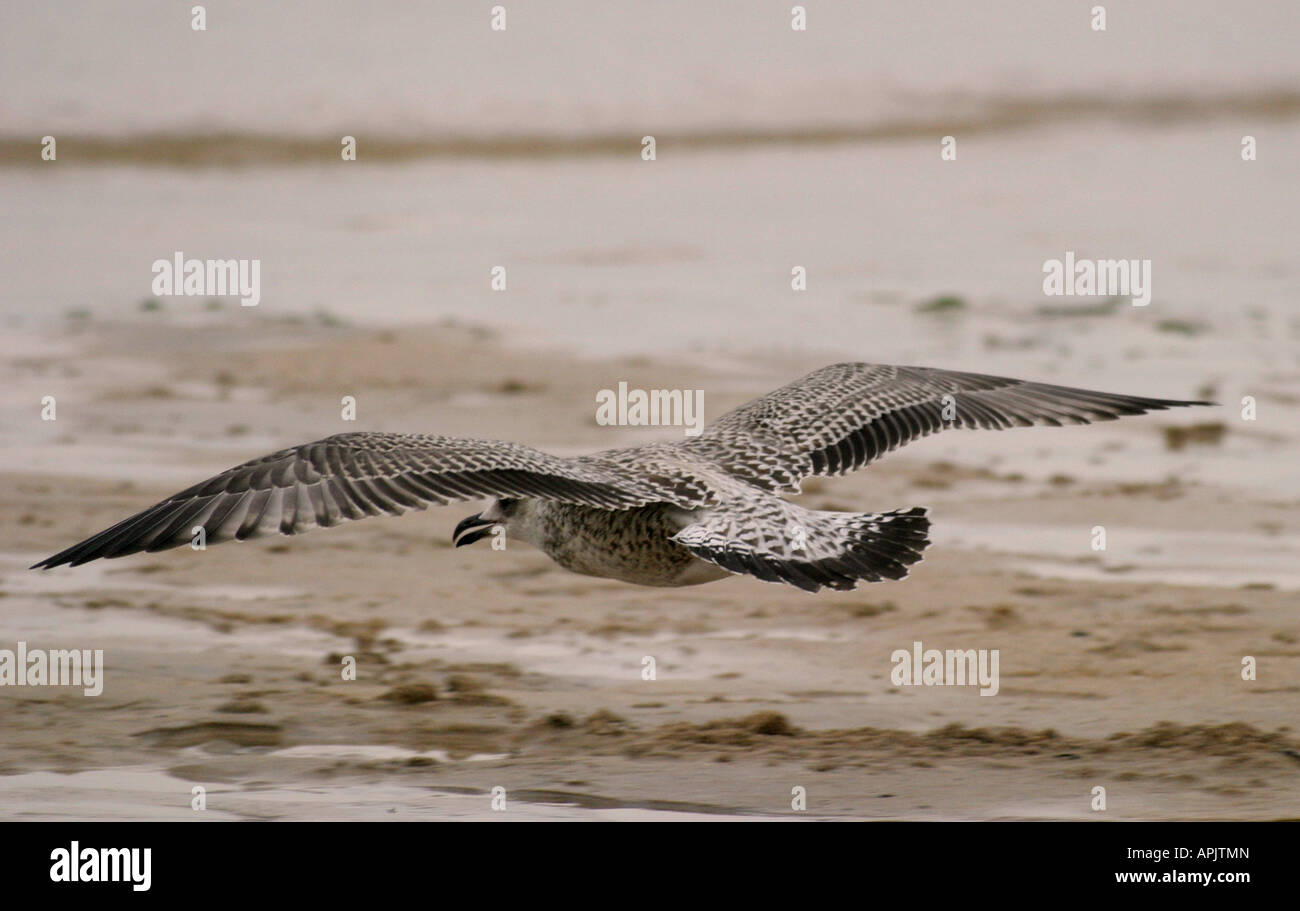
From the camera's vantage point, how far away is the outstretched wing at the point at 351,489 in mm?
6605

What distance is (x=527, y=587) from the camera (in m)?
9.50

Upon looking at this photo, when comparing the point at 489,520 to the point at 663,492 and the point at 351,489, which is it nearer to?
the point at 663,492

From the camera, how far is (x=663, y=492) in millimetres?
7125

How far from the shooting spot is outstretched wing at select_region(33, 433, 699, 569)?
21.7ft

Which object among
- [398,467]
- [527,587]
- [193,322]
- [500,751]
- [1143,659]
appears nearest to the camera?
[398,467]

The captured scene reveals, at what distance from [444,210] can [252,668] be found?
11402mm

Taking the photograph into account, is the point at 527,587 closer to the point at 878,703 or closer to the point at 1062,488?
the point at 878,703

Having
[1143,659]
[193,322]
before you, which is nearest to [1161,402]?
[1143,659]

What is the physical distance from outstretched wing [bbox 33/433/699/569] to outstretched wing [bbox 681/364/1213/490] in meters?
0.72

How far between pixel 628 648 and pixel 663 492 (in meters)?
1.73
